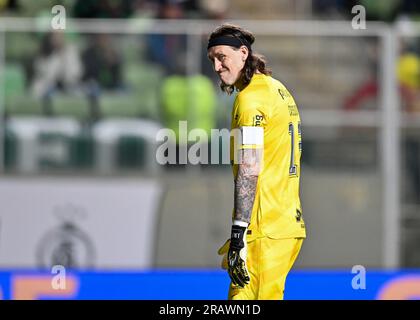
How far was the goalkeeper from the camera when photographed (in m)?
5.52

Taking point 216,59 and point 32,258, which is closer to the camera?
point 216,59

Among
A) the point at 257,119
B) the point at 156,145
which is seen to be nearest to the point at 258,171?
the point at 257,119

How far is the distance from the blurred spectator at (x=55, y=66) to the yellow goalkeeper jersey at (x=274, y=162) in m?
5.10

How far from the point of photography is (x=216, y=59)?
5.59 metres

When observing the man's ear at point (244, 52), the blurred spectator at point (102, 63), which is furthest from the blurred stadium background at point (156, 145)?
the man's ear at point (244, 52)

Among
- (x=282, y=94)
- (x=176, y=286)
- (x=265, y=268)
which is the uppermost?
(x=282, y=94)

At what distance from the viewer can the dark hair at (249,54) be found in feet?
18.2

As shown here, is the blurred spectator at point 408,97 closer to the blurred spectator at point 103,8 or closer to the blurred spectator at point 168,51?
the blurred spectator at point 168,51

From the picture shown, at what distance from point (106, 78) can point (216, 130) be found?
120 cm

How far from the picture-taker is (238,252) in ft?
18.0

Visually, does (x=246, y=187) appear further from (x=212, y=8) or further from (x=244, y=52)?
(x=212, y=8)

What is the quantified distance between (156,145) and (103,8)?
2125 millimetres
